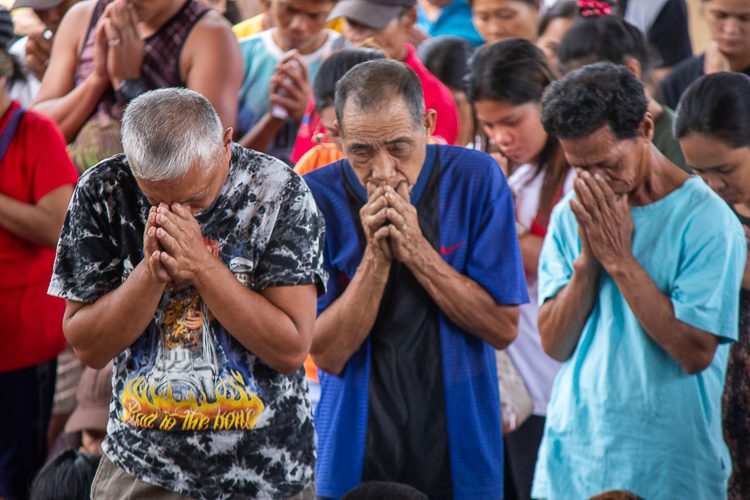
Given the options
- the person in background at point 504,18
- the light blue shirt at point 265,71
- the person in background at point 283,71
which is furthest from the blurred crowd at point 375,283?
the person in background at point 504,18

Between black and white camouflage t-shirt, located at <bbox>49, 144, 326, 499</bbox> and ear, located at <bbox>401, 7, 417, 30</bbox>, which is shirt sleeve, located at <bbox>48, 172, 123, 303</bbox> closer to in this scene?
black and white camouflage t-shirt, located at <bbox>49, 144, 326, 499</bbox>

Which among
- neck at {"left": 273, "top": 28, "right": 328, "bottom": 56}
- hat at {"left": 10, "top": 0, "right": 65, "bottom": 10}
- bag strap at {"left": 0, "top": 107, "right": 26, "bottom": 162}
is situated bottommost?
neck at {"left": 273, "top": 28, "right": 328, "bottom": 56}

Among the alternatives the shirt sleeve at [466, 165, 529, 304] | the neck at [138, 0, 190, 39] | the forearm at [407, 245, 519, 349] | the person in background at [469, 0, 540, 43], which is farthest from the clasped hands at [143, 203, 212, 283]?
the person in background at [469, 0, 540, 43]

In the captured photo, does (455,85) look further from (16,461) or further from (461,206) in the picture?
(16,461)

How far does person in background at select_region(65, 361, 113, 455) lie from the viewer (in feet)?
10.0

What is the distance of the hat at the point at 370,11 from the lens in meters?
3.86

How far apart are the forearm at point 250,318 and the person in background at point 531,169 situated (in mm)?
1343

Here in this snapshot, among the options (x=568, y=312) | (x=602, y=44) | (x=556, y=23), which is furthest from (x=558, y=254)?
(x=556, y=23)

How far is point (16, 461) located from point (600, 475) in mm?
2089

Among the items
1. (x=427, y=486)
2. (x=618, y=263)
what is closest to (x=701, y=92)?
(x=618, y=263)

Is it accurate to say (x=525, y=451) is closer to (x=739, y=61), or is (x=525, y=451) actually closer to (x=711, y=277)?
(x=711, y=277)

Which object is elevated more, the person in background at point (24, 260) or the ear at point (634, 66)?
the ear at point (634, 66)

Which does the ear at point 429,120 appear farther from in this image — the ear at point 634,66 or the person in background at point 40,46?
the person in background at point 40,46

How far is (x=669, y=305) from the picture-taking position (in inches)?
82.0
